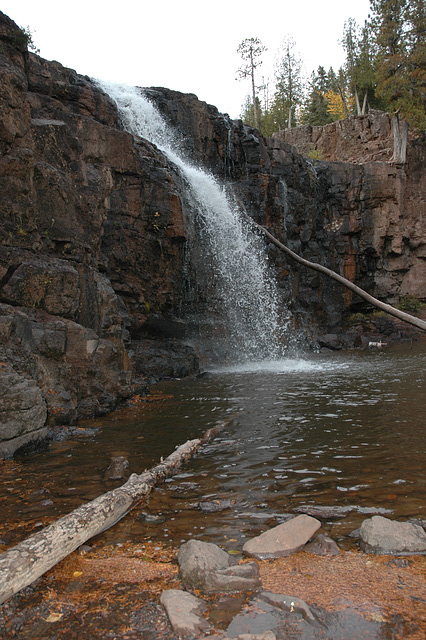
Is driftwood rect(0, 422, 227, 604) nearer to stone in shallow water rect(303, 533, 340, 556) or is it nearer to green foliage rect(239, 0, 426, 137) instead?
stone in shallow water rect(303, 533, 340, 556)

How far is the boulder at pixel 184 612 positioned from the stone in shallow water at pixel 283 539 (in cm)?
71

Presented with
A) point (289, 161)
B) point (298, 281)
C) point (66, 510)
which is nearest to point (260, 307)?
point (298, 281)

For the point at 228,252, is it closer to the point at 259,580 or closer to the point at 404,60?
the point at 259,580

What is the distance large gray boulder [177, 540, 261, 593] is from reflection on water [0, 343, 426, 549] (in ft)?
1.16

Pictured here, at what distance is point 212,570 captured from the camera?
9.71ft

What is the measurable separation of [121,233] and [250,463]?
1069cm

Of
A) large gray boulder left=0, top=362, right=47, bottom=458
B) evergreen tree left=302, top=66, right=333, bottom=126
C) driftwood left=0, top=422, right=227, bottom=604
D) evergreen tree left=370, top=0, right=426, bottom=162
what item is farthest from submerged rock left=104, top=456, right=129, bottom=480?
evergreen tree left=302, top=66, right=333, bottom=126

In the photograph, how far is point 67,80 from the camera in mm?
14945

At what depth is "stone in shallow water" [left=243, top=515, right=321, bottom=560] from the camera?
3.30 m

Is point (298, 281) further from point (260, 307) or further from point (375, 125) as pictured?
point (375, 125)

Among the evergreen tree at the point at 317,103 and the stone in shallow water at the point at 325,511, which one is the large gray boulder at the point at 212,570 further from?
the evergreen tree at the point at 317,103

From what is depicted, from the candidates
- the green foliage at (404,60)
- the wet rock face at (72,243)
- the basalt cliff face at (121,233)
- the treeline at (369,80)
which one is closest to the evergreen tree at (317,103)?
the treeline at (369,80)

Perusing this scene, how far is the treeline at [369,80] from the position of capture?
88.5ft

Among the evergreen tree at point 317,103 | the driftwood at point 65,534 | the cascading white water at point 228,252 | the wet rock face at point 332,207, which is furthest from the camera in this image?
the evergreen tree at point 317,103
